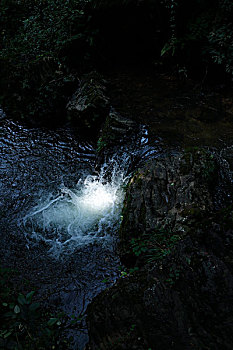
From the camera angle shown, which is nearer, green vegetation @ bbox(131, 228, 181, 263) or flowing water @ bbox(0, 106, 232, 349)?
green vegetation @ bbox(131, 228, 181, 263)

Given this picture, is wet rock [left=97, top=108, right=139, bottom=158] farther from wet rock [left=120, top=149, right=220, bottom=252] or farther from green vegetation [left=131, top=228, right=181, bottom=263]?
green vegetation [left=131, top=228, right=181, bottom=263]

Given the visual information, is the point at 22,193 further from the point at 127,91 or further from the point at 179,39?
the point at 179,39

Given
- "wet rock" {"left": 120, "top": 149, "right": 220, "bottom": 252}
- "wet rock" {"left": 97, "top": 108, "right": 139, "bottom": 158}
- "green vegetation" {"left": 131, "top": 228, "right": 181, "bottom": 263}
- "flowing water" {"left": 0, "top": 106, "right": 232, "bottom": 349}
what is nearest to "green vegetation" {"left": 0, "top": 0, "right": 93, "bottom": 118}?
"flowing water" {"left": 0, "top": 106, "right": 232, "bottom": 349}

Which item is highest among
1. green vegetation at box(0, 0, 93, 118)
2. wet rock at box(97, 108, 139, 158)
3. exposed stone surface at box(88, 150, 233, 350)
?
green vegetation at box(0, 0, 93, 118)

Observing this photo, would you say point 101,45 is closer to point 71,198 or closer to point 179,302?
point 71,198

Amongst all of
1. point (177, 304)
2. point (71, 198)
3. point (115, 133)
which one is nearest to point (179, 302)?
point (177, 304)

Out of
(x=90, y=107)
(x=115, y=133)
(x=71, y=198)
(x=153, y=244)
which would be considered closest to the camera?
(x=153, y=244)

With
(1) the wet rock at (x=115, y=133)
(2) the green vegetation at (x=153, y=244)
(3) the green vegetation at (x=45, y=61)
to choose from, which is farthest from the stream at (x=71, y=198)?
(3) the green vegetation at (x=45, y=61)

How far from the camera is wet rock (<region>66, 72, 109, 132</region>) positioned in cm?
591

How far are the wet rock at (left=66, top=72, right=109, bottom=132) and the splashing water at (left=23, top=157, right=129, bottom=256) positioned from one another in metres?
1.45

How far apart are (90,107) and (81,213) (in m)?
2.76

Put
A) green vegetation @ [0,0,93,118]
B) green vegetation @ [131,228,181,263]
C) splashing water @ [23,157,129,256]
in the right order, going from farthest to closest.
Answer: green vegetation @ [0,0,93,118] < splashing water @ [23,157,129,256] < green vegetation @ [131,228,181,263]

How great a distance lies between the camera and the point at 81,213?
446cm

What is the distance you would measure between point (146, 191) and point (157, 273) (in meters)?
1.68
